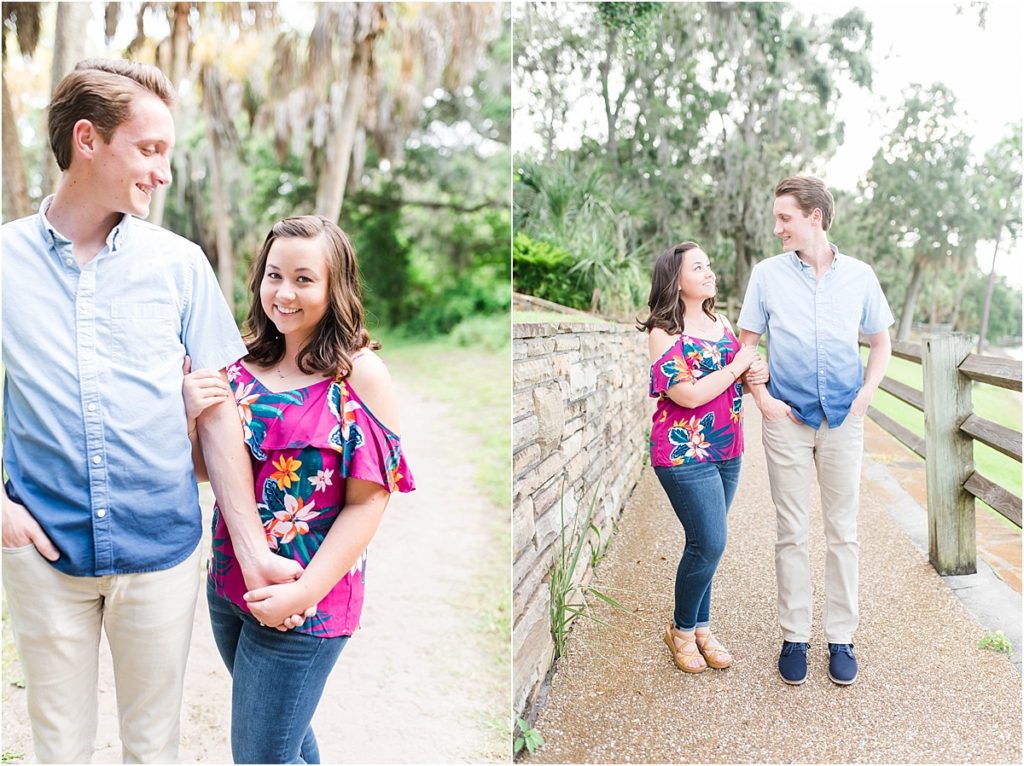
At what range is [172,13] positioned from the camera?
16.1 feet

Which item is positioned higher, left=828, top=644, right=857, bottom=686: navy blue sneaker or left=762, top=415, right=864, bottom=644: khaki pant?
left=762, top=415, right=864, bottom=644: khaki pant

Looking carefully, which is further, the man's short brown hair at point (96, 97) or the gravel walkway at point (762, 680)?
the gravel walkway at point (762, 680)

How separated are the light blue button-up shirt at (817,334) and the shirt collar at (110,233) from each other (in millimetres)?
1680

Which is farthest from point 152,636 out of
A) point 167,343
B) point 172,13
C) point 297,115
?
point 297,115

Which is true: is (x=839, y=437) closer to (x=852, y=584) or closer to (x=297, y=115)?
(x=852, y=584)

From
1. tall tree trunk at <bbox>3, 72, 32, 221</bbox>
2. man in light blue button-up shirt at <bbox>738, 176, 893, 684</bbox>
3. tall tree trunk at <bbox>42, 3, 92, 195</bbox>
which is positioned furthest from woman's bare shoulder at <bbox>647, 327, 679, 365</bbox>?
tall tree trunk at <bbox>3, 72, 32, 221</bbox>

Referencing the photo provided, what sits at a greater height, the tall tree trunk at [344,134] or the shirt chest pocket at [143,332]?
the tall tree trunk at [344,134]

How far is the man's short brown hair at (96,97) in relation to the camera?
1364 mm

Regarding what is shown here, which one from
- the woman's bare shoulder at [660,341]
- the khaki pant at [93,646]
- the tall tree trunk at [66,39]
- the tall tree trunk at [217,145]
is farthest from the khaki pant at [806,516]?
the tall tree trunk at [217,145]

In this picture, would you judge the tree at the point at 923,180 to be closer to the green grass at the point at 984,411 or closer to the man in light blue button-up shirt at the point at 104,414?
the green grass at the point at 984,411

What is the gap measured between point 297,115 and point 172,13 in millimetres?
3885

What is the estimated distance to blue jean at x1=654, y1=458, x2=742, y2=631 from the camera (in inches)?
85.6

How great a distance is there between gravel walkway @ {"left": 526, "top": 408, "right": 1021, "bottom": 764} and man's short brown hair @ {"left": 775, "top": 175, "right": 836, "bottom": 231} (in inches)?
24.8

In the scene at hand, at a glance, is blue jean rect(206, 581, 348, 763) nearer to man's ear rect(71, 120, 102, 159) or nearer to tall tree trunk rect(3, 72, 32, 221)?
man's ear rect(71, 120, 102, 159)
